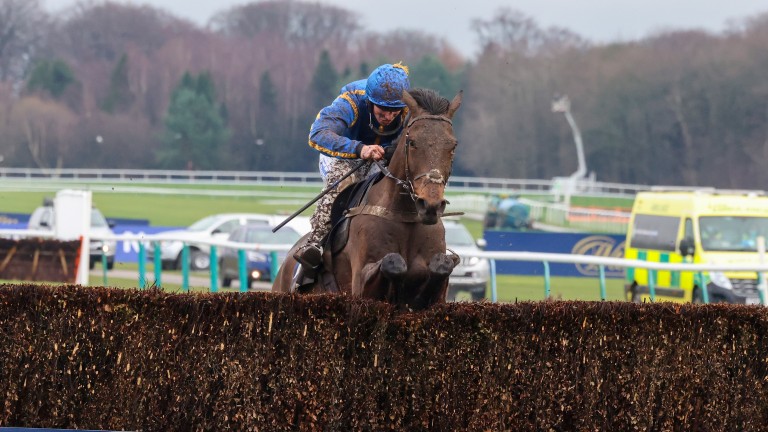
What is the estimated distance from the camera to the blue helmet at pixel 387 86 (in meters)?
6.59

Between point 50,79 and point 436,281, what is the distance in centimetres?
3691

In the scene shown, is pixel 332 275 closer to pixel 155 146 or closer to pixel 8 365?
pixel 8 365

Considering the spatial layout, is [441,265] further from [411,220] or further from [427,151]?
[427,151]

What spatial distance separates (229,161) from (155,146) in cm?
331

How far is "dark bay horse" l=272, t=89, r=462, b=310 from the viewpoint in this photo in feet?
19.1

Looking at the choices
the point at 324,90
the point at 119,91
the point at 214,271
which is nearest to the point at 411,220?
the point at 214,271

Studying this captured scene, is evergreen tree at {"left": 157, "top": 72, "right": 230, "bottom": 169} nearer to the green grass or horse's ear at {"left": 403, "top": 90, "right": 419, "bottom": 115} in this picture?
the green grass

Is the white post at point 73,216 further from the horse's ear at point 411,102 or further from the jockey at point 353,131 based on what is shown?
the horse's ear at point 411,102

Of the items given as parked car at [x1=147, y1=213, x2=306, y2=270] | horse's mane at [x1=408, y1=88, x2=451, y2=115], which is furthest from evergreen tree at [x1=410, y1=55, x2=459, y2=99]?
horse's mane at [x1=408, y1=88, x2=451, y2=115]

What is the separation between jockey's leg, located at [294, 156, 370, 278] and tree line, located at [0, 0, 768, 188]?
2588 cm

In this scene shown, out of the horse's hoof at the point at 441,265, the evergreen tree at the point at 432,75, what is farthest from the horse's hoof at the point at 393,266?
the evergreen tree at the point at 432,75

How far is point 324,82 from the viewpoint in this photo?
40.3m

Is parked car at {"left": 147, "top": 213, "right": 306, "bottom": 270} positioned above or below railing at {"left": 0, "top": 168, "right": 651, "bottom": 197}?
below

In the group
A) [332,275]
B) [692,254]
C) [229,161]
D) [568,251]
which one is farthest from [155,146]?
[332,275]
